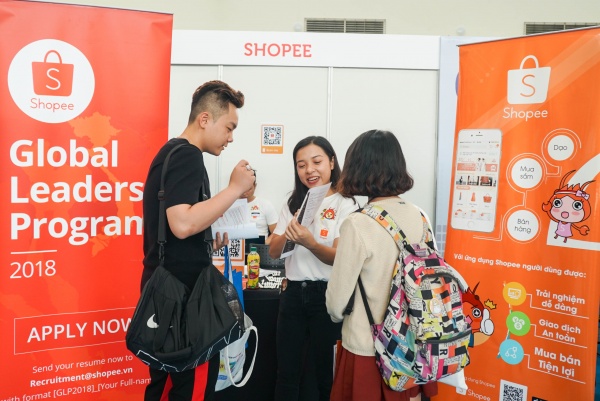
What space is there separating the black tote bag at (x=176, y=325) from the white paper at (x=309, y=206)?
57cm

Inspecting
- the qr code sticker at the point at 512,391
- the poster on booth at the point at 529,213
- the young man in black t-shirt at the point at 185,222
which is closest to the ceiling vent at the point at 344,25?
the poster on booth at the point at 529,213

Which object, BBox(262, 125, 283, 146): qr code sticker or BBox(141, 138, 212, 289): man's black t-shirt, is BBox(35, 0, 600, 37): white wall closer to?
BBox(262, 125, 283, 146): qr code sticker

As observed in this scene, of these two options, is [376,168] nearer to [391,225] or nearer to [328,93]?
[391,225]

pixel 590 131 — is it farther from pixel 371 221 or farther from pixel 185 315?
pixel 185 315

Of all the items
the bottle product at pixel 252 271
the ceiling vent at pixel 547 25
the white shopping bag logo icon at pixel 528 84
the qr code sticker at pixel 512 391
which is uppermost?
the ceiling vent at pixel 547 25

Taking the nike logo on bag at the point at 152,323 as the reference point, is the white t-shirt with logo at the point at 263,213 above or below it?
above

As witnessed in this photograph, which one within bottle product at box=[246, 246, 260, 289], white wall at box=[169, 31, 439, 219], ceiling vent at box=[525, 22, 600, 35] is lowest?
bottle product at box=[246, 246, 260, 289]

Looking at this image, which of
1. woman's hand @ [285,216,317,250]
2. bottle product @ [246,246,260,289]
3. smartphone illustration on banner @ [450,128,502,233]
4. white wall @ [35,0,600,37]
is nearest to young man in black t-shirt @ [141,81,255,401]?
woman's hand @ [285,216,317,250]

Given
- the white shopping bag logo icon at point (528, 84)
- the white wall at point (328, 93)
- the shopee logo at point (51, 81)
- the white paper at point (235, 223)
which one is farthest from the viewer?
the white wall at point (328, 93)

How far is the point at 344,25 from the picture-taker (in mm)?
5949

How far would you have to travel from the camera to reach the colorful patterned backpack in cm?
145

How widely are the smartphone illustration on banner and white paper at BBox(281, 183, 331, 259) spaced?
94 centimetres

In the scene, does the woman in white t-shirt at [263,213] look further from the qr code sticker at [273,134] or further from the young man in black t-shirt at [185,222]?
the young man in black t-shirt at [185,222]

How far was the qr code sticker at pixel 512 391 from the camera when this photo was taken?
7.53 feet
